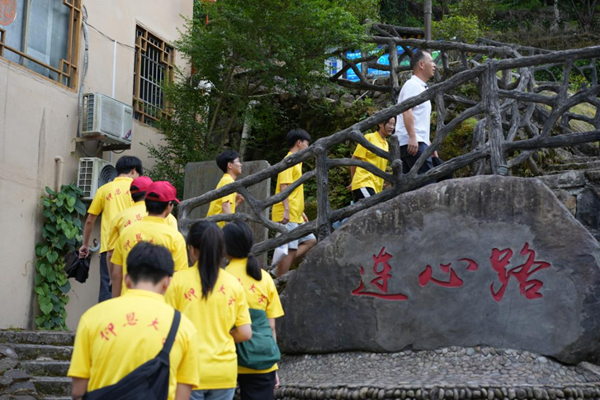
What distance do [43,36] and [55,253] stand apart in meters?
3.12

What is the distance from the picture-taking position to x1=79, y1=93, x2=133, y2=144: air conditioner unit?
10445 millimetres

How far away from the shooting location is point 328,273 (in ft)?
21.5

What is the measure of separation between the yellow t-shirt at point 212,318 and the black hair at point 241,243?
0.51 m

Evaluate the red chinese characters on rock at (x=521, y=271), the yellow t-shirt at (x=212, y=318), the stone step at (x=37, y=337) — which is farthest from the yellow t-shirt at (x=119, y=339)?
the stone step at (x=37, y=337)

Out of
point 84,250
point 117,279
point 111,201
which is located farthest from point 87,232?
point 117,279

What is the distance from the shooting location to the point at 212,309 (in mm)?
3896

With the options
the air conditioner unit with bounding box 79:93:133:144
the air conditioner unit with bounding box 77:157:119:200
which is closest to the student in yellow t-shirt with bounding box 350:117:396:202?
the air conditioner unit with bounding box 77:157:119:200

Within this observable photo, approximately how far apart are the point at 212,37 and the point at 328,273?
6281mm

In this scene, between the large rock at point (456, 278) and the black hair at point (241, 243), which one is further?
the large rock at point (456, 278)

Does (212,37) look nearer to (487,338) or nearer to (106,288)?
(106,288)

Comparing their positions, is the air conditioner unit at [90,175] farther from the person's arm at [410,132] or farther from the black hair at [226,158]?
the person's arm at [410,132]

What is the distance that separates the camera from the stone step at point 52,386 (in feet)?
21.4

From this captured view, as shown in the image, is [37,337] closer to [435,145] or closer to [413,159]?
[413,159]

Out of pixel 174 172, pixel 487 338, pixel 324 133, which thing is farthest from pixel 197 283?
pixel 324 133
